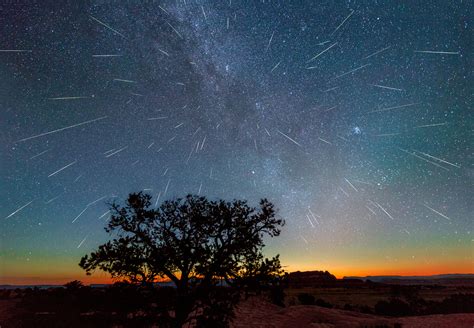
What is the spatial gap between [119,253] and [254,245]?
6314 mm

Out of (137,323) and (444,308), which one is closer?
(137,323)

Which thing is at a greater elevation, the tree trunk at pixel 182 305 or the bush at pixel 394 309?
the tree trunk at pixel 182 305

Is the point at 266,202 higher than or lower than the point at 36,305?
higher

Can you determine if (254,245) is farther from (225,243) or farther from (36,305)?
(36,305)

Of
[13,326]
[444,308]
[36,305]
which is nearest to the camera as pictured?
[13,326]

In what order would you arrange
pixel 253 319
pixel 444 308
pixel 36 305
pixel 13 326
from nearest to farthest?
pixel 13 326, pixel 253 319, pixel 36 305, pixel 444 308

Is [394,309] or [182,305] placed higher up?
[182,305]

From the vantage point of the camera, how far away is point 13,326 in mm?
26734

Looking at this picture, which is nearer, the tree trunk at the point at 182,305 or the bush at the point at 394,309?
the tree trunk at the point at 182,305

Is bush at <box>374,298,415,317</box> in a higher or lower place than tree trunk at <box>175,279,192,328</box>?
lower

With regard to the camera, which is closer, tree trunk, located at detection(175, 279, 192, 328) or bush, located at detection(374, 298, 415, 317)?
tree trunk, located at detection(175, 279, 192, 328)

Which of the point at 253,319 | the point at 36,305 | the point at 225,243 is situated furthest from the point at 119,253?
the point at 36,305

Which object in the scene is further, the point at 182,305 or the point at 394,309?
the point at 394,309

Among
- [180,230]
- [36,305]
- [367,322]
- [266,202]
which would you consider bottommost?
[367,322]
